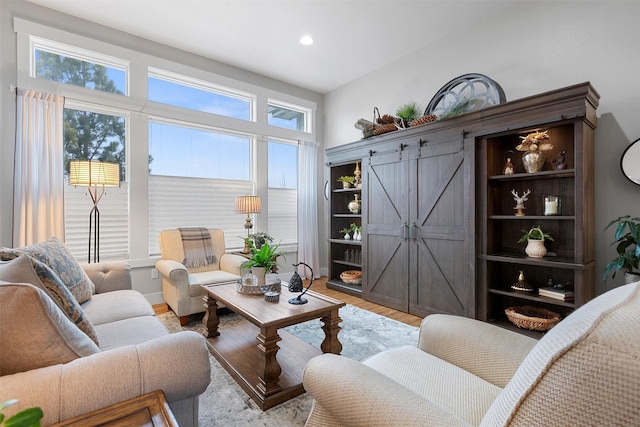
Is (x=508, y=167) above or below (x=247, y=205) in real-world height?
above

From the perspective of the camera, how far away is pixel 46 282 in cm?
133

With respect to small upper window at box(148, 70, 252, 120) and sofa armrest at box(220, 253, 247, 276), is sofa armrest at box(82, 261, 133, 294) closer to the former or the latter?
sofa armrest at box(220, 253, 247, 276)

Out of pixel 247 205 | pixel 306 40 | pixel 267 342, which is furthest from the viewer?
pixel 247 205

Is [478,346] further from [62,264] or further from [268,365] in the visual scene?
[62,264]

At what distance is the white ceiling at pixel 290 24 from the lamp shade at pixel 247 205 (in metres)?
1.96

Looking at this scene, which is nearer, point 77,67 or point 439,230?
point 439,230

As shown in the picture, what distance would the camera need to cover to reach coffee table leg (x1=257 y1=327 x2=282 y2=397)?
6.05 ft

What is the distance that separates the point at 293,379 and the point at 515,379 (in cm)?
168

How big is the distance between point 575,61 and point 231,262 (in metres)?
4.02

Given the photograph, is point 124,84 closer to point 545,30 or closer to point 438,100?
point 438,100

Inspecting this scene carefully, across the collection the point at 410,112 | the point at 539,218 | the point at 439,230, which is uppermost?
the point at 410,112

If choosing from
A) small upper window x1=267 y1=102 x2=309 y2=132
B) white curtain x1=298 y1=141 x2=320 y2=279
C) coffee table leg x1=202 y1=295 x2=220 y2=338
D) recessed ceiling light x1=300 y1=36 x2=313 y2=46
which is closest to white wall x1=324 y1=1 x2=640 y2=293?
recessed ceiling light x1=300 y1=36 x2=313 y2=46

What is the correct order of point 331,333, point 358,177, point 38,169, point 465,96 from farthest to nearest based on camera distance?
point 358,177, point 465,96, point 38,169, point 331,333

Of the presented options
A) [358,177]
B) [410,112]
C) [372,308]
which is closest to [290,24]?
[410,112]
